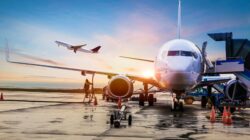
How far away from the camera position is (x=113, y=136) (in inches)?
414

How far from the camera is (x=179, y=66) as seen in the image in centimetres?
1808

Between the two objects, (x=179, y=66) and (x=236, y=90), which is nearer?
(x=179, y=66)

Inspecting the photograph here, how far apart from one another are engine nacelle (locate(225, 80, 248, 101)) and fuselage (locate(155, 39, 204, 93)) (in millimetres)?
2977

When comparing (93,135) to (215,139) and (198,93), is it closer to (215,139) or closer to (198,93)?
(215,139)

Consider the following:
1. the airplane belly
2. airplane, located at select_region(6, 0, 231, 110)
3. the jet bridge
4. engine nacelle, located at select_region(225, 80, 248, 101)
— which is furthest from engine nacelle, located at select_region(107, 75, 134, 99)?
the jet bridge

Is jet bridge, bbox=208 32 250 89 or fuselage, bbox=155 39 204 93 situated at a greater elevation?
jet bridge, bbox=208 32 250 89

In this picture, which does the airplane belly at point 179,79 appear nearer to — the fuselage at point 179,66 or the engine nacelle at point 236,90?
the fuselage at point 179,66

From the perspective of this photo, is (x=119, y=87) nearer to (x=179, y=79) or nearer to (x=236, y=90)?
(x=179, y=79)

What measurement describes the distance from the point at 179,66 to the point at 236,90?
21.2 ft

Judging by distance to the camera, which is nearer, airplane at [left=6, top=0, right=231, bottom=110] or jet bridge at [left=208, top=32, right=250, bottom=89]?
airplane at [left=6, top=0, right=231, bottom=110]

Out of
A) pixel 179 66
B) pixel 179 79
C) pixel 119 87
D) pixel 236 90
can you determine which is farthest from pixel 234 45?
pixel 179 79

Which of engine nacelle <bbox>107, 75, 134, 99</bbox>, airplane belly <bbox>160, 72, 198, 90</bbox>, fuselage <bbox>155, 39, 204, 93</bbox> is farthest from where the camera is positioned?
engine nacelle <bbox>107, 75, 134, 99</bbox>

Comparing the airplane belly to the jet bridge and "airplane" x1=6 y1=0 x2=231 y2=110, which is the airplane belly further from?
the jet bridge

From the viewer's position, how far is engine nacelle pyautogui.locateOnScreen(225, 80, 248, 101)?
74.4 feet
